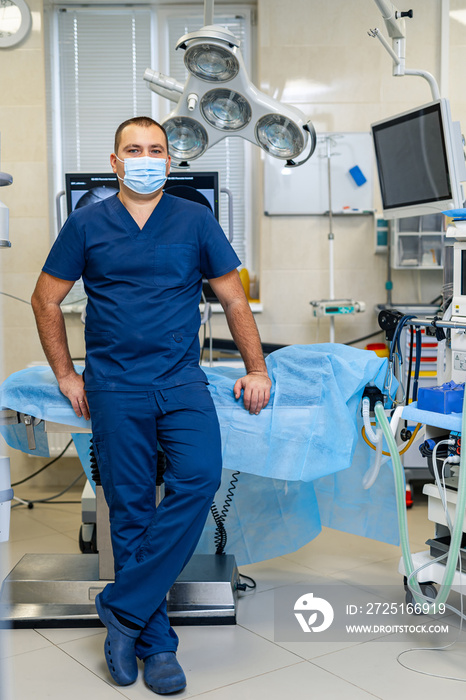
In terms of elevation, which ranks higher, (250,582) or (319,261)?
(319,261)

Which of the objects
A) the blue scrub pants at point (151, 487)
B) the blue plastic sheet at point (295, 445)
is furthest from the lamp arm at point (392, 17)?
the blue scrub pants at point (151, 487)

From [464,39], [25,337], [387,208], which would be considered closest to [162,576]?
[387,208]

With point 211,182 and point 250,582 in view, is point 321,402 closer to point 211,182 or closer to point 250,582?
point 250,582

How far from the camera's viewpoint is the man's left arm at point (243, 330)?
2123 millimetres

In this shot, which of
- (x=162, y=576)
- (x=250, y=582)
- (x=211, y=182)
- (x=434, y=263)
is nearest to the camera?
(x=162, y=576)

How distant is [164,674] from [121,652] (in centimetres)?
12

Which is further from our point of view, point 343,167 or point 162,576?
point 343,167

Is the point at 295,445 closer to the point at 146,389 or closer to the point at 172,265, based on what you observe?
the point at 146,389

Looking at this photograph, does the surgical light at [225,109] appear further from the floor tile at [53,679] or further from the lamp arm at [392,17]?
the floor tile at [53,679]

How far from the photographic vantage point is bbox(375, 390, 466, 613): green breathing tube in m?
1.90

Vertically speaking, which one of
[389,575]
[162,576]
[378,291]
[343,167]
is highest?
[343,167]

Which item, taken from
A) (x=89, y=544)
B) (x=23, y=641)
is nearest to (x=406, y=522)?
(x=23, y=641)

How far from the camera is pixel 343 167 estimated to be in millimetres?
3855

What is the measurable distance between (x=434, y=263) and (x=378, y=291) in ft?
1.08
